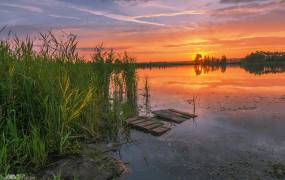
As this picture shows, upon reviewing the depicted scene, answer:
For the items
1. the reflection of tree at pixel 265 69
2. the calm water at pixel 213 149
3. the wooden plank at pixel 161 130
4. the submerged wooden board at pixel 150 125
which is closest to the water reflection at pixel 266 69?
the reflection of tree at pixel 265 69

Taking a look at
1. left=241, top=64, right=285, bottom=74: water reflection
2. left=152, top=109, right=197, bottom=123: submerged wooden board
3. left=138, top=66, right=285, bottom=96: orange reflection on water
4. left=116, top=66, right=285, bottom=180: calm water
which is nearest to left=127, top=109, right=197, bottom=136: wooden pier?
left=152, top=109, right=197, bottom=123: submerged wooden board

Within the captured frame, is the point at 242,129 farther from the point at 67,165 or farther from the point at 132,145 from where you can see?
the point at 67,165

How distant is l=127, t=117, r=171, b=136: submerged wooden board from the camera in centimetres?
960

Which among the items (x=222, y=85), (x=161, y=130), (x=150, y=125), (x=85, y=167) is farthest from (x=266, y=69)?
(x=85, y=167)

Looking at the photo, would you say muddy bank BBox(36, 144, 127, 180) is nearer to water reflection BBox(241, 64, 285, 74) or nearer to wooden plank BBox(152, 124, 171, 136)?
wooden plank BBox(152, 124, 171, 136)

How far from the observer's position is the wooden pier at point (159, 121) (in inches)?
383

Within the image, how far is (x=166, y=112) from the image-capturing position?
41.7 ft

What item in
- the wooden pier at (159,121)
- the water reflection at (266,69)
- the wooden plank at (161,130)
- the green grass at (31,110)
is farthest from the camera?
the water reflection at (266,69)

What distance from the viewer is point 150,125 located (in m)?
10.2

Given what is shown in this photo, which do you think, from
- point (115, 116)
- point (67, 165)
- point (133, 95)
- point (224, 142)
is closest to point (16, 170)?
point (67, 165)

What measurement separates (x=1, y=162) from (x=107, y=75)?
832cm

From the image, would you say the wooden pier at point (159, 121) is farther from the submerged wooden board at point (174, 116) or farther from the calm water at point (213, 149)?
the calm water at point (213, 149)

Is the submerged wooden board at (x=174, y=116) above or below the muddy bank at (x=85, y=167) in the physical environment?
below

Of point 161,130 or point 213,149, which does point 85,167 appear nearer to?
point 213,149
